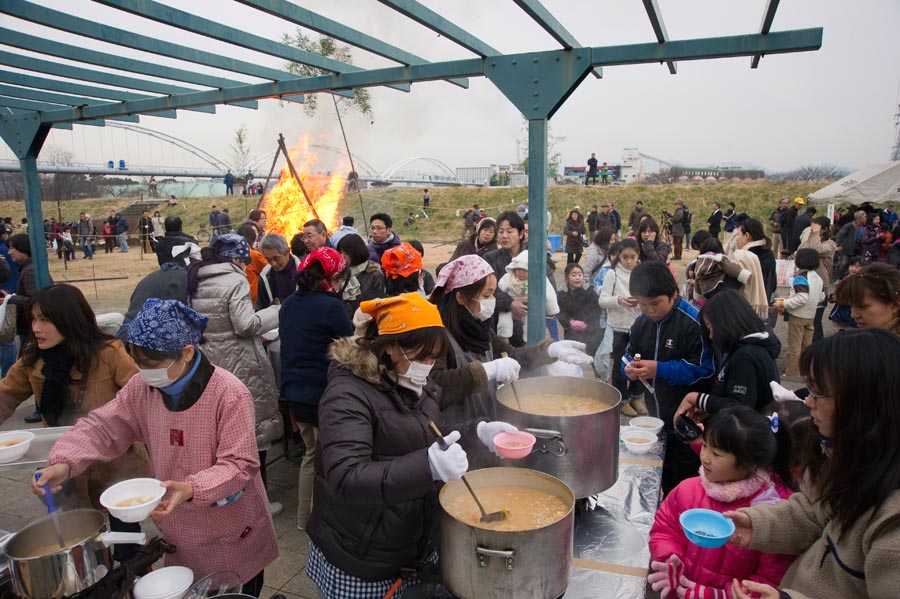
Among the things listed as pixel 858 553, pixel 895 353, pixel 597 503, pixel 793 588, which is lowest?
pixel 597 503

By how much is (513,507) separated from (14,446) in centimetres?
236

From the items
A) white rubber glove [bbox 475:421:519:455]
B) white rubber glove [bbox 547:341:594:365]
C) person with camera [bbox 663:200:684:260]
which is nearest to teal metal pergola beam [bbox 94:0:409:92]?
white rubber glove [bbox 547:341:594:365]

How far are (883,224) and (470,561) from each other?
16.3m

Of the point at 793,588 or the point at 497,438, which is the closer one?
the point at 793,588

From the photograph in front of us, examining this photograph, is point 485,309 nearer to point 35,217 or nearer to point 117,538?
point 117,538

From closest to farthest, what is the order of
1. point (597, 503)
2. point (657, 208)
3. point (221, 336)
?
point (597, 503) → point (221, 336) → point (657, 208)

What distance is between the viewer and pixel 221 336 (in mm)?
3969

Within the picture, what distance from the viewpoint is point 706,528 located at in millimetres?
1805

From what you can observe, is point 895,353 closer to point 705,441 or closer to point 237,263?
point 705,441

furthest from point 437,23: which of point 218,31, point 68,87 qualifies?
point 68,87

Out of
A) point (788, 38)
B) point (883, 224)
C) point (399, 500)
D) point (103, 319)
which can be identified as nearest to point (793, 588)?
point (399, 500)

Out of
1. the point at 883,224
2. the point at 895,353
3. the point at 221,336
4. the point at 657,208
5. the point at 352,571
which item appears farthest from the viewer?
the point at 657,208

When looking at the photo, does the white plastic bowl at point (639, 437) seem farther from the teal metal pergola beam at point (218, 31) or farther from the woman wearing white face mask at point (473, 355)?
the teal metal pergola beam at point (218, 31)

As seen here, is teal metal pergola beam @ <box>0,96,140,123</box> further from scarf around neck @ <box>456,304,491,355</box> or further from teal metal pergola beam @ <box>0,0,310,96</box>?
scarf around neck @ <box>456,304,491,355</box>
